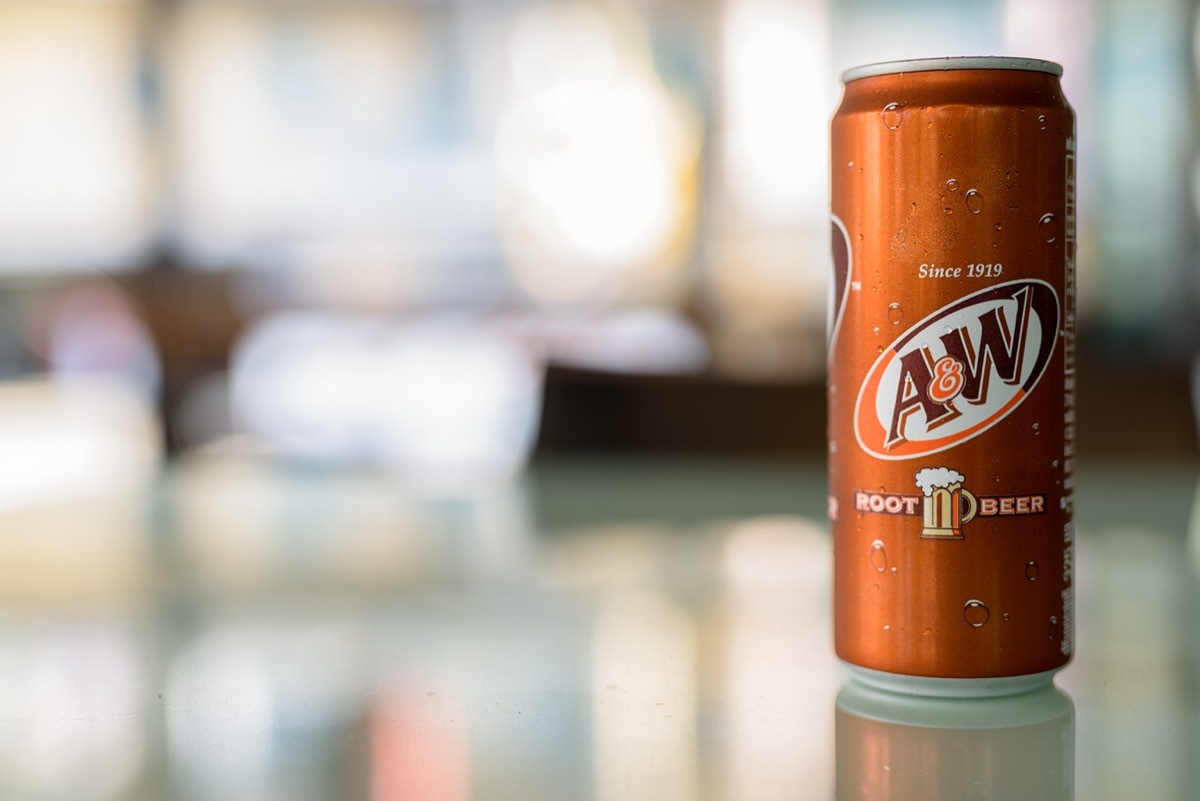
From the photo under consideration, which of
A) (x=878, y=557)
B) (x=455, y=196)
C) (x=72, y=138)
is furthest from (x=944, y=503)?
(x=72, y=138)

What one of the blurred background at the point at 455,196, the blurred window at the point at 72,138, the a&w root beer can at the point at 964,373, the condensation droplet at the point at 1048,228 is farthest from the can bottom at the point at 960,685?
the blurred window at the point at 72,138

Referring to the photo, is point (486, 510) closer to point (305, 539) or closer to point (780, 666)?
point (305, 539)

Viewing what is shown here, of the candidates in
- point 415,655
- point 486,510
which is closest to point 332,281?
point 486,510

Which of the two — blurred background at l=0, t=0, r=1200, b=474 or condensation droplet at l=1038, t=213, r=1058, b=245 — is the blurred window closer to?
blurred background at l=0, t=0, r=1200, b=474

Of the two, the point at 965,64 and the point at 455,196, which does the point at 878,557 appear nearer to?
the point at 965,64

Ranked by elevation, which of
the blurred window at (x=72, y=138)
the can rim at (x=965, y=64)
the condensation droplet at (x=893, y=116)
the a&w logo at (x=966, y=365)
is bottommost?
the a&w logo at (x=966, y=365)

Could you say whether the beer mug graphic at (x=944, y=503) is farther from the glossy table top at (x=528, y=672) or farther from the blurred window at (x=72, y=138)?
the blurred window at (x=72, y=138)

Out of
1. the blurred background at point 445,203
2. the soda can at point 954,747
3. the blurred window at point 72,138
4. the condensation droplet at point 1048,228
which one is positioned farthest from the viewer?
the blurred window at point 72,138
